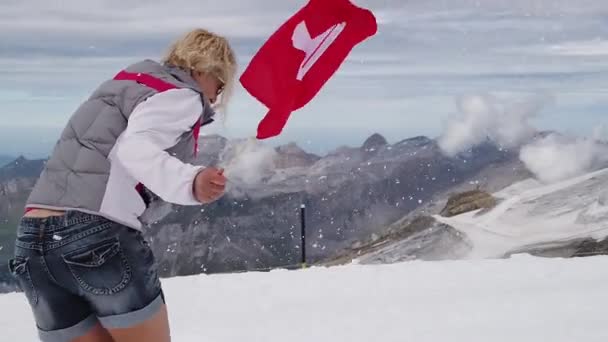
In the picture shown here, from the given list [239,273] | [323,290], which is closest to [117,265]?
[323,290]

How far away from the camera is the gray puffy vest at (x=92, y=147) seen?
136cm

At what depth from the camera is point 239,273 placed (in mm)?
4137

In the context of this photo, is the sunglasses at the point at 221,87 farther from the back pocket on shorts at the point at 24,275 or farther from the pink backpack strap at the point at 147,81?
the back pocket on shorts at the point at 24,275

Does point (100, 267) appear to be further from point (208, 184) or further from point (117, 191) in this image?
point (208, 184)

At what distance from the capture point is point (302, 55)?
1.79m

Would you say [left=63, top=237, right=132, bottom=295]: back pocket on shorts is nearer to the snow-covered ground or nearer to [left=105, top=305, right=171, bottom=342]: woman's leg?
[left=105, top=305, right=171, bottom=342]: woman's leg

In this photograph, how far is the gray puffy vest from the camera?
1.36 meters

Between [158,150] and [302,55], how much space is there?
1.91 feet

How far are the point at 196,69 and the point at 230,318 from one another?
2120mm

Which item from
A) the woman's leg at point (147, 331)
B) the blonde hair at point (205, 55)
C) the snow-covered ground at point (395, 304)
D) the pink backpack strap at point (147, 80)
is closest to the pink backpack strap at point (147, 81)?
the pink backpack strap at point (147, 80)

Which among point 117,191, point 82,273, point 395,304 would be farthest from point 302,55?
point 395,304

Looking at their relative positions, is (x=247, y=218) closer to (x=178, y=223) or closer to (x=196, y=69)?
(x=178, y=223)

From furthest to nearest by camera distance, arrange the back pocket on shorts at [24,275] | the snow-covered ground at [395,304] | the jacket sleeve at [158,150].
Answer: the snow-covered ground at [395,304] < the back pocket on shorts at [24,275] < the jacket sleeve at [158,150]

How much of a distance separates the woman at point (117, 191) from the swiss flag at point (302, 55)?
0.81 ft
